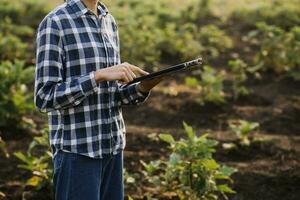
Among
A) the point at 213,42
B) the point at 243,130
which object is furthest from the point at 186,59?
the point at 243,130

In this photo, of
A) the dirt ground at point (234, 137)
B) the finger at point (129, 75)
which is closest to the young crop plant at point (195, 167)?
the dirt ground at point (234, 137)

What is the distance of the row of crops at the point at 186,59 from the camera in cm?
427

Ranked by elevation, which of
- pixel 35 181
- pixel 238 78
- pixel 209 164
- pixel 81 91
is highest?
pixel 238 78

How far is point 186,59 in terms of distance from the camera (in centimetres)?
941

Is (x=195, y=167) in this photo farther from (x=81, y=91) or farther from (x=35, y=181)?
(x=81, y=91)

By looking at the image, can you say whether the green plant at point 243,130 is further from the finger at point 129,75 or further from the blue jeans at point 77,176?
the finger at point 129,75

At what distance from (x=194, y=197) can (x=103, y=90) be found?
1711mm

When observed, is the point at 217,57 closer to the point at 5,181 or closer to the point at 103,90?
the point at 5,181

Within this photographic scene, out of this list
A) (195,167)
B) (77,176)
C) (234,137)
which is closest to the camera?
(77,176)

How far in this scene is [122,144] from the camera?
9.56 feet

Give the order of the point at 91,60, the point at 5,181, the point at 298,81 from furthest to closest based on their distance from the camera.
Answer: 1. the point at 298,81
2. the point at 5,181
3. the point at 91,60

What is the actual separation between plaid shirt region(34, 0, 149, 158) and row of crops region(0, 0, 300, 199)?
A: 1358 mm

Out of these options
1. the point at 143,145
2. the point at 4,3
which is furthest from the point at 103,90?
the point at 4,3

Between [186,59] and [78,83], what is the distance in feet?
22.7
